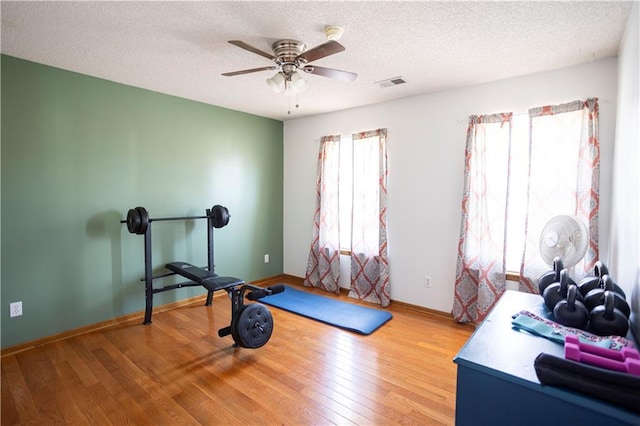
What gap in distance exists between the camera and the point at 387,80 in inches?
119

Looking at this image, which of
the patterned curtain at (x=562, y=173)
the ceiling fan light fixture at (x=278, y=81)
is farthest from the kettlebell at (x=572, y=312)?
the ceiling fan light fixture at (x=278, y=81)

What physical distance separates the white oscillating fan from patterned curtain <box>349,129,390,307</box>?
184cm

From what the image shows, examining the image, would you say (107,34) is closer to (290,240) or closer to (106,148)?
(106,148)

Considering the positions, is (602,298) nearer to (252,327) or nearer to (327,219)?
(252,327)

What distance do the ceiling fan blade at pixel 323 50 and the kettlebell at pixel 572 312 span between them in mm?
1769

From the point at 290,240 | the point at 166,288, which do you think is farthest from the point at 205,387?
the point at 290,240

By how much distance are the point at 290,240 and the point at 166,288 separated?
202cm

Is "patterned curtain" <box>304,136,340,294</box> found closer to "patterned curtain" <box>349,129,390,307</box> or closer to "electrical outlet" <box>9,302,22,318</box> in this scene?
"patterned curtain" <box>349,129,390,307</box>

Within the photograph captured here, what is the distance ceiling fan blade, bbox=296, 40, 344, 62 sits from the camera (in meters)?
1.82

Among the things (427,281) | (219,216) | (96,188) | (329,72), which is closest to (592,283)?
(427,281)

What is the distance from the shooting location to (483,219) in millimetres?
3119

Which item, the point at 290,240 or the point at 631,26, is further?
the point at 290,240

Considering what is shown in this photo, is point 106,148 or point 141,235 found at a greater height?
point 106,148

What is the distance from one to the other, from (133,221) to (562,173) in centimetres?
390
